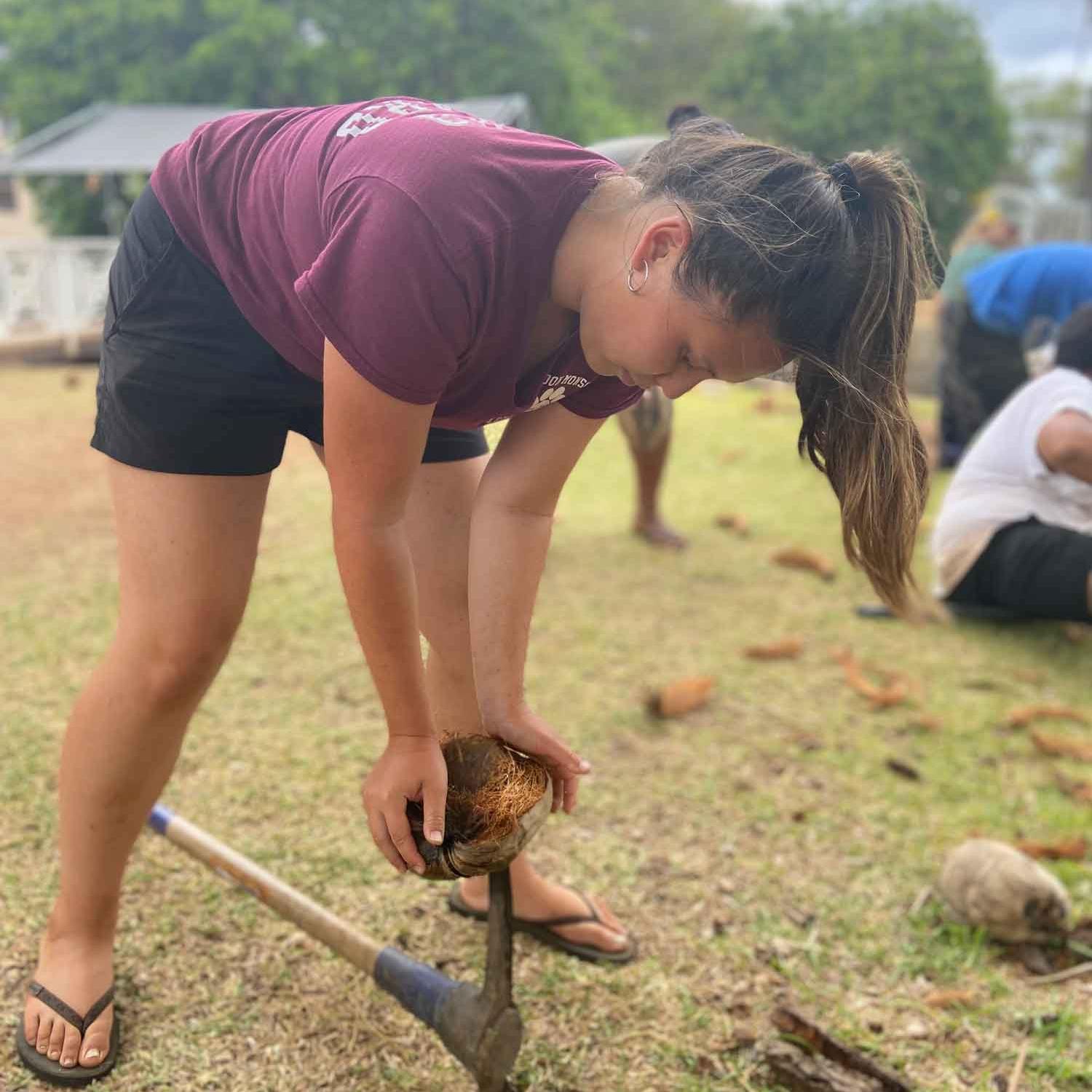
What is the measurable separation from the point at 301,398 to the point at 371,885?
1.06 meters

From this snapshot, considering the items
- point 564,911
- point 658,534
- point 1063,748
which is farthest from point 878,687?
point 564,911

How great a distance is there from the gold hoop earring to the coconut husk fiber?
659 mm

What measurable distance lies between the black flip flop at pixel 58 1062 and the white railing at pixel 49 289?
906 centimetres

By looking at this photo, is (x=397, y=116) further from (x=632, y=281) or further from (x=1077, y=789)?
(x=1077, y=789)

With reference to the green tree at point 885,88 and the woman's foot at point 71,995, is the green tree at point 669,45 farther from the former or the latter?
the woman's foot at point 71,995

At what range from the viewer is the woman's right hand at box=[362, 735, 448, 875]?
1371 millimetres

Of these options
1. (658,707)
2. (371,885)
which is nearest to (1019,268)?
(658,707)

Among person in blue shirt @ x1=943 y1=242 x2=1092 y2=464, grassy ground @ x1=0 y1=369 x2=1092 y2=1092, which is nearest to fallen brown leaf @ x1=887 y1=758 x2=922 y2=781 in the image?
grassy ground @ x1=0 y1=369 x2=1092 y2=1092

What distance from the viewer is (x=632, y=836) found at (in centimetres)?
234

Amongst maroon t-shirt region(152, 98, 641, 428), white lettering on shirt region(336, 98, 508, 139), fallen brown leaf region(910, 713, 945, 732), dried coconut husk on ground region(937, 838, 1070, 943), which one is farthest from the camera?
fallen brown leaf region(910, 713, 945, 732)

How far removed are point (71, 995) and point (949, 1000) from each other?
4.88 feet

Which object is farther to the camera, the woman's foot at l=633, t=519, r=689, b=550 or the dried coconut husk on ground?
the woman's foot at l=633, t=519, r=689, b=550

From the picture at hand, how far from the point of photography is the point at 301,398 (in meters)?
1.51

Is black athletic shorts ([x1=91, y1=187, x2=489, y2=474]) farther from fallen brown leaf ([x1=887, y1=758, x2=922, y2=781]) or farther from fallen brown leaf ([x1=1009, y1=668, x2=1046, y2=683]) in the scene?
fallen brown leaf ([x1=1009, y1=668, x2=1046, y2=683])
